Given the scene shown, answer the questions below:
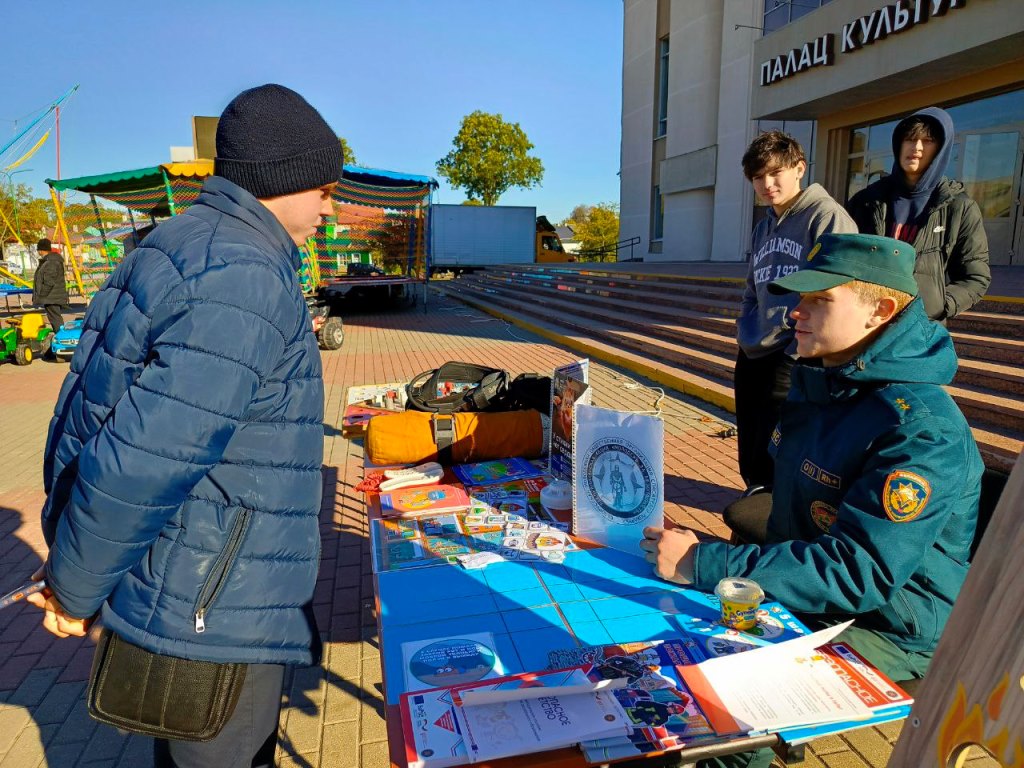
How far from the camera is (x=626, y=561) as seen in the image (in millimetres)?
1973

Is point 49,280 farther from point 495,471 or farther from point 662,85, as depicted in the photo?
point 662,85

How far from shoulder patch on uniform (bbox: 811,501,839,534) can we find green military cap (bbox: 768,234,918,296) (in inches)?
23.3

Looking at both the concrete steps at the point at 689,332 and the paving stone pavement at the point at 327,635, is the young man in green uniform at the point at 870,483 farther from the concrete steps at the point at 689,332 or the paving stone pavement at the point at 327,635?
the concrete steps at the point at 689,332

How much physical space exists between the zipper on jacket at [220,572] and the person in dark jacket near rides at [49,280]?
12.1 metres

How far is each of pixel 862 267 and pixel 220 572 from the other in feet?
5.52

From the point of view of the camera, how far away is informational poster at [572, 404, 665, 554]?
1900 millimetres

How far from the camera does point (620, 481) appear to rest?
1995 millimetres

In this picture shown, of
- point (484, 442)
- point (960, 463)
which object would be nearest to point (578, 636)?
point (960, 463)

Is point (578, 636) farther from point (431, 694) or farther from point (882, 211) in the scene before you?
point (882, 211)

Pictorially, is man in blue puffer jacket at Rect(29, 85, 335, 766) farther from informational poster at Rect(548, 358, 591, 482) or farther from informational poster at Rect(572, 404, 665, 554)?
informational poster at Rect(548, 358, 591, 482)

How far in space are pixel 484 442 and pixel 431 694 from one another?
1.64m

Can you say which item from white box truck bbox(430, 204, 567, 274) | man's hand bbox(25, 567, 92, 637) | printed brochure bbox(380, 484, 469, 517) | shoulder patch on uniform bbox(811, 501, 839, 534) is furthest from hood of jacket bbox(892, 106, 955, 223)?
white box truck bbox(430, 204, 567, 274)

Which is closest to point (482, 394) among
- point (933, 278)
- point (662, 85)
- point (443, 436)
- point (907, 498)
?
point (443, 436)

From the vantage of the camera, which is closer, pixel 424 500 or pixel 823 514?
pixel 823 514
